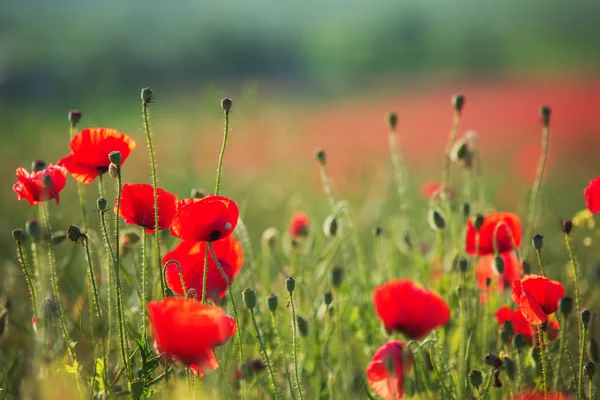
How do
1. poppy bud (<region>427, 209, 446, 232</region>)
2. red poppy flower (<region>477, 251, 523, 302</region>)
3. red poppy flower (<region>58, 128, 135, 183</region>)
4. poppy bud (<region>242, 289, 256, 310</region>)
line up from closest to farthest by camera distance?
1. poppy bud (<region>242, 289, 256, 310</region>)
2. red poppy flower (<region>58, 128, 135, 183</region>)
3. poppy bud (<region>427, 209, 446, 232</region>)
4. red poppy flower (<region>477, 251, 523, 302</region>)

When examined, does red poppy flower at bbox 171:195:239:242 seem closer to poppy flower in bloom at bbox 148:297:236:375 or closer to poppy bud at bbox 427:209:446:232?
→ poppy flower in bloom at bbox 148:297:236:375

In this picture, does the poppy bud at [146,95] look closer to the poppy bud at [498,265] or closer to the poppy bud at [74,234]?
the poppy bud at [74,234]

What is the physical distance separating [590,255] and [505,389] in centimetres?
186

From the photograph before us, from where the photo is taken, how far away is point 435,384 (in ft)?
6.72

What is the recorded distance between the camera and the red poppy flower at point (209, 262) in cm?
173

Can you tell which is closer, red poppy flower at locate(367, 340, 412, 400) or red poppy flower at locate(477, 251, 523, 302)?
red poppy flower at locate(367, 340, 412, 400)

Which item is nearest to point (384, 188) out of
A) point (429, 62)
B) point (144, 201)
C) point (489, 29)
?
point (144, 201)

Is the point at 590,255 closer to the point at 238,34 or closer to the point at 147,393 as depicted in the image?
the point at 147,393

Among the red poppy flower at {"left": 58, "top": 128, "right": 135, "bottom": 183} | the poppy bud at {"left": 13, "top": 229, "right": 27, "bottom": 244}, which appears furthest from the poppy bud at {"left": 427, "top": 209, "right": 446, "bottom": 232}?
the poppy bud at {"left": 13, "top": 229, "right": 27, "bottom": 244}

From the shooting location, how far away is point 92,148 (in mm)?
1702

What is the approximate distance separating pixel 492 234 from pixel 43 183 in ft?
3.78

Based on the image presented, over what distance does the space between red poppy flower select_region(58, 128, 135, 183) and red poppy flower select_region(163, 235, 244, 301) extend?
0.26 m

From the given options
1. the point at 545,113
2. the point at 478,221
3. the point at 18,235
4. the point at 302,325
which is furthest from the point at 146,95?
the point at 545,113

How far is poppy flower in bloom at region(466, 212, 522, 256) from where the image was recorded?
191cm
